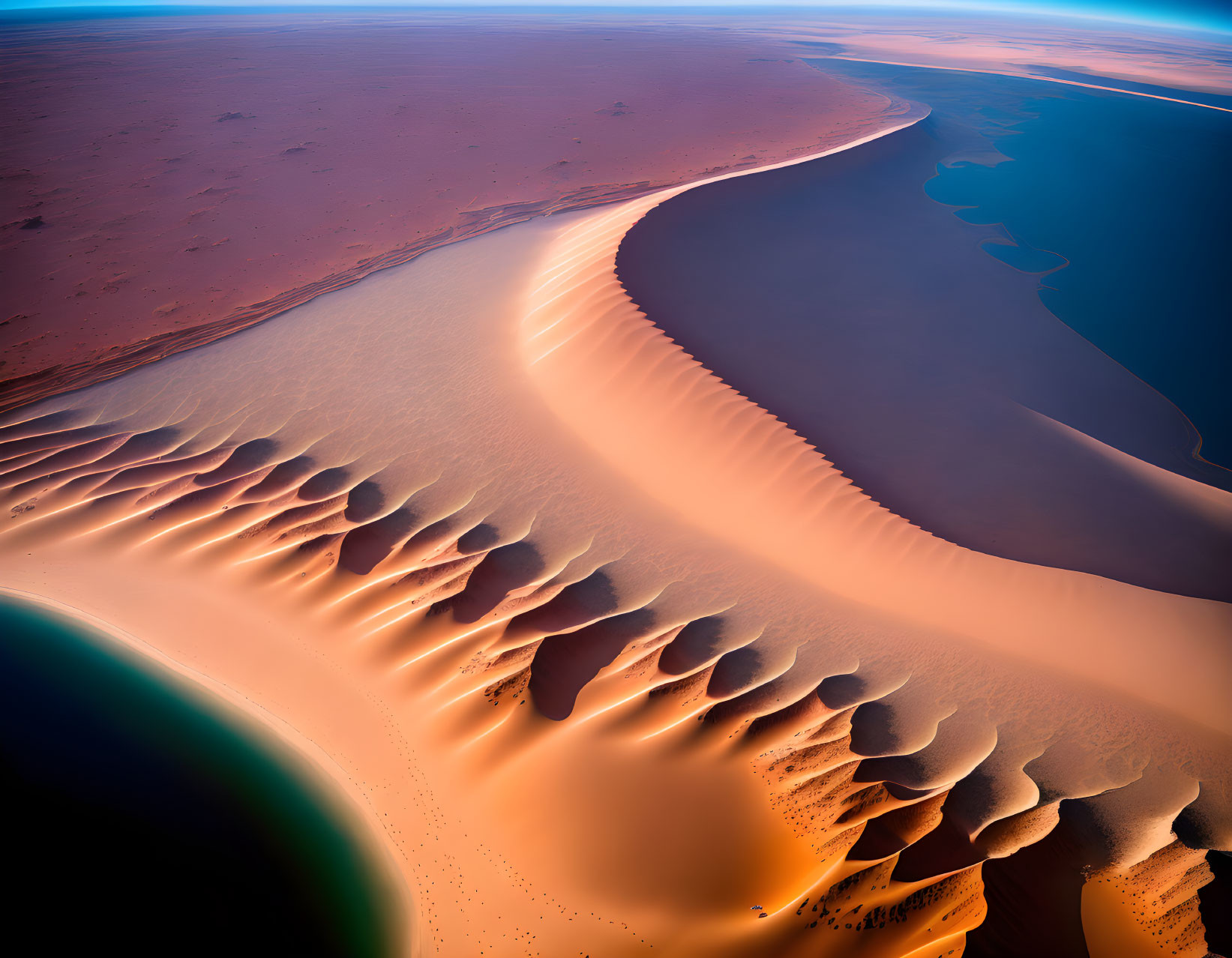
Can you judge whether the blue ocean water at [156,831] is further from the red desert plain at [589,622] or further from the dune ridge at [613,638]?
the dune ridge at [613,638]

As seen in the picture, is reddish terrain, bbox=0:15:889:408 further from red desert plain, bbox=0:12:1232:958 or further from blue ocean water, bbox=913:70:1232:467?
blue ocean water, bbox=913:70:1232:467

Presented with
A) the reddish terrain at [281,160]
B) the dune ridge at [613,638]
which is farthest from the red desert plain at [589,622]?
the reddish terrain at [281,160]

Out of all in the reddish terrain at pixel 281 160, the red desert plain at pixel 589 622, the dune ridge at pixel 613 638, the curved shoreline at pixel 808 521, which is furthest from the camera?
the reddish terrain at pixel 281 160

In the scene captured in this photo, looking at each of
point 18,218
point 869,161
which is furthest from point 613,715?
point 18,218

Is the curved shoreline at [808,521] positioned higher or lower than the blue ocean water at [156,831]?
higher

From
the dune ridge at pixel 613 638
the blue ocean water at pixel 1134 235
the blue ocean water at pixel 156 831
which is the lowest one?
the blue ocean water at pixel 156 831

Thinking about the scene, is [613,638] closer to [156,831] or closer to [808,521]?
[808,521]
